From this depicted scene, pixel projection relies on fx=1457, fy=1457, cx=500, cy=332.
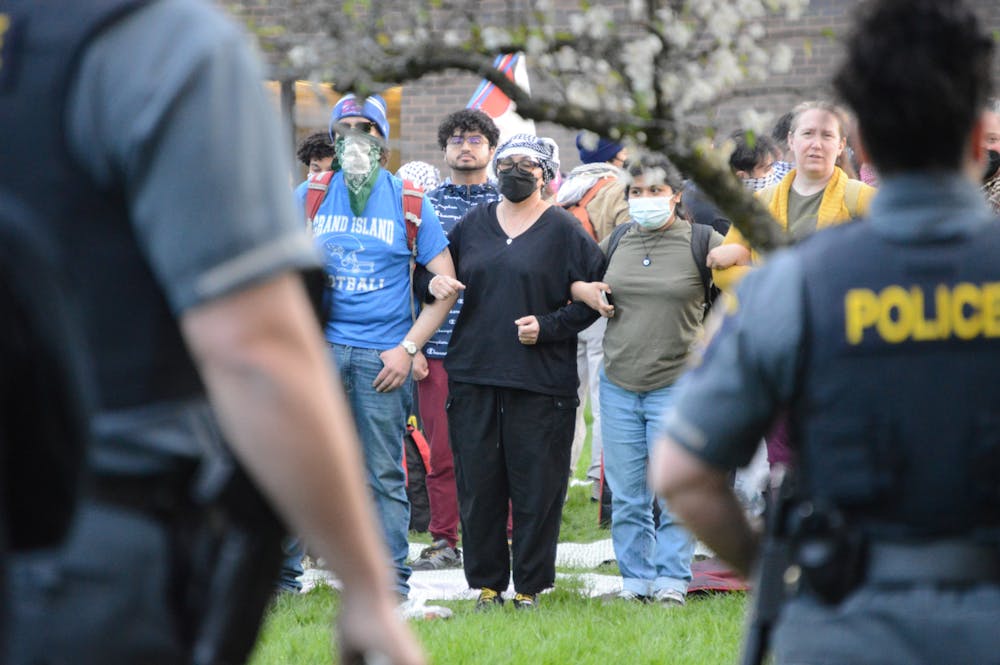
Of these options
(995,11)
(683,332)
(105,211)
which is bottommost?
(683,332)

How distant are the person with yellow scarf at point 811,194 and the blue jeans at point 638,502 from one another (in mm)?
834

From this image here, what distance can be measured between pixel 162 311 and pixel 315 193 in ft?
17.9

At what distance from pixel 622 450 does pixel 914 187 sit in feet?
16.6

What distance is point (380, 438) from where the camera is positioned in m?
6.98

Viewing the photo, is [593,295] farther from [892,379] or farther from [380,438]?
[892,379]

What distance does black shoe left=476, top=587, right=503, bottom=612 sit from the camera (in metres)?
7.02

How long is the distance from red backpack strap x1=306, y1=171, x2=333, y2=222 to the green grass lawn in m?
1.92

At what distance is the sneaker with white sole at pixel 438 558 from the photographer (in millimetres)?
8234

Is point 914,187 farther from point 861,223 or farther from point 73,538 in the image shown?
point 73,538

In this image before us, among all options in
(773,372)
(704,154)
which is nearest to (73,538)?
(773,372)

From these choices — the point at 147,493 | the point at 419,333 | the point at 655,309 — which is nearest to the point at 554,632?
the point at 419,333

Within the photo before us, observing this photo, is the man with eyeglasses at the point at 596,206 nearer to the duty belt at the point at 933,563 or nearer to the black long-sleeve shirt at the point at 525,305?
the black long-sleeve shirt at the point at 525,305

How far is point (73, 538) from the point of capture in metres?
1.74

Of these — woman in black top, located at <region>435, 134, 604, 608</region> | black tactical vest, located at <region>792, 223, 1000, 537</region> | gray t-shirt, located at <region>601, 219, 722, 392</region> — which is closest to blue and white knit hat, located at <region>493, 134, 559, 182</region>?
woman in black top, located at <region>435, 134, 604, 608</region>
